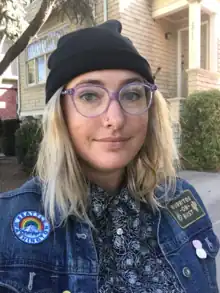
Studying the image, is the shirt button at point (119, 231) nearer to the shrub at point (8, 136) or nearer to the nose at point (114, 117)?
the nose at point (114, 117)

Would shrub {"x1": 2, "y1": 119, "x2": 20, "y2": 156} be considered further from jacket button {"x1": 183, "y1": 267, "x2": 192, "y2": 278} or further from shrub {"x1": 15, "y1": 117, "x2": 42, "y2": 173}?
jacket button {"x1": 183, "y1": 267, "x2": 192, "y2": 278}

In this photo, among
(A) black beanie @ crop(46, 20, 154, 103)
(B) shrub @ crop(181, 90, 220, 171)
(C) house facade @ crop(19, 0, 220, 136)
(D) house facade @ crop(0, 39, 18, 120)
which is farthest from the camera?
(D) house facade @ crop(0, 39, 18, 120)

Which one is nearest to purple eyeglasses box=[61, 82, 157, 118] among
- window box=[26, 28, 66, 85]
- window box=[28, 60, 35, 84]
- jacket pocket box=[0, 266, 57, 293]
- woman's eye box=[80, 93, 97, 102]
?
woman's eye box=[80, 93, 97, 102]

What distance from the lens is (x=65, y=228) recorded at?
1.13m

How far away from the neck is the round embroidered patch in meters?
0.28

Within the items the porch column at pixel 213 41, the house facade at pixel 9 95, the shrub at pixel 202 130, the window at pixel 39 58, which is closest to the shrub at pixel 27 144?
the shrub at pixel 202 130

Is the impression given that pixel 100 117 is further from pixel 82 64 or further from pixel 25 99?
pixel 25 99

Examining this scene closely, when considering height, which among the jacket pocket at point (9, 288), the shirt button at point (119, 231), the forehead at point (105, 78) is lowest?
the jacket pocket at point (9, 288)

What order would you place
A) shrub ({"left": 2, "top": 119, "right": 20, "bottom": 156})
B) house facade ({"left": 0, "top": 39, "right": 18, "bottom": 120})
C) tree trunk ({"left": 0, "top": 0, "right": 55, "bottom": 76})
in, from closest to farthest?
tree trunk ({"left": 0, "top": 0, "right": 55, "bottom": 76}), shrub ({"left": 2, "top": 119, "right": 20, "bottom": 156}), house facade ({"left": 0, "top": 39, "right": 18, "bottom": 120})

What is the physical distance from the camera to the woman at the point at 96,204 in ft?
3.51

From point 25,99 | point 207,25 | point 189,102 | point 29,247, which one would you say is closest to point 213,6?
point 207,25

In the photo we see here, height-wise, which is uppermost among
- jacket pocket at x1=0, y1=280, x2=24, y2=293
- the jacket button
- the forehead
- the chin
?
the forehead

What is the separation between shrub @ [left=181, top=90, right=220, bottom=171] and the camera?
7133 millimetres

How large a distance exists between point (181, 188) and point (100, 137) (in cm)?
54
